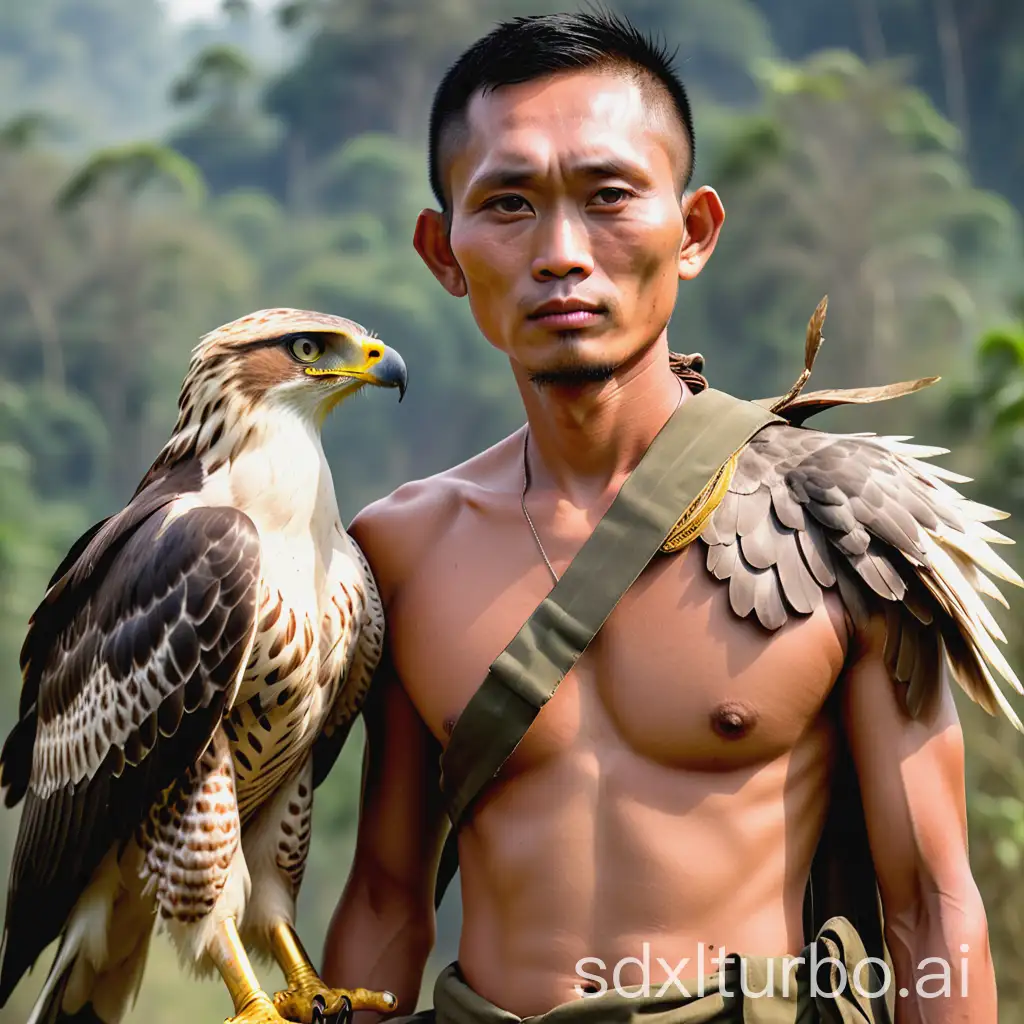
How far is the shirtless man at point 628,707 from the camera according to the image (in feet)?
5.80

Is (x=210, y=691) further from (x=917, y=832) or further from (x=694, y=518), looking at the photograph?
(x=917, y=832)

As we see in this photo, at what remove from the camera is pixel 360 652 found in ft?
6.47

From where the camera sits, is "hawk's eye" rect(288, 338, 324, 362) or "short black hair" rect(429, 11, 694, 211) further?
"hawk's eye" rect(288, 338, 324, 362)

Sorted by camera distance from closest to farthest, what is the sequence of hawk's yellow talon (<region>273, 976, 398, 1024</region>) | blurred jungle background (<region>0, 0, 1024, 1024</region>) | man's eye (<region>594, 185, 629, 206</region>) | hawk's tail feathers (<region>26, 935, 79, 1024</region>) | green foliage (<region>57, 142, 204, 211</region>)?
man's eye (<region>594, 185, 629, 206</region>)
hawk's yellow talon (<region>273, 976, 398, 1024</region>)
hawk's tail feathers (<region>26, 935, 79, 1024</region>)
blurred jungle background (<region>0, 0, 1024, 1024</region>)
green foliage (<region>57, 142, 204, 211</region>)

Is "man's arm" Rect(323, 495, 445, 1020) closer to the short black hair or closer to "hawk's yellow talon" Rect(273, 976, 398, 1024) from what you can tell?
"hawk's yellow talon" Rect(273, 976, 398, 1024)

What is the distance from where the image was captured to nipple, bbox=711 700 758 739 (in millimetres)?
1762

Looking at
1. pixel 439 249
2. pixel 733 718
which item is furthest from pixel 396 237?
pixel 733 718

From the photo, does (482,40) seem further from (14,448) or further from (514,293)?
(14,448)

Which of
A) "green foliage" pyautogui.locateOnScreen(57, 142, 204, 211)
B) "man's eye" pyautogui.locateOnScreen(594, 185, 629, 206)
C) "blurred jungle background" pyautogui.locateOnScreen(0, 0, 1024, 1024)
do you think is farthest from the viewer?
"green foliage" pyautogui.locateOnScreen(57, 142, 204, 211)

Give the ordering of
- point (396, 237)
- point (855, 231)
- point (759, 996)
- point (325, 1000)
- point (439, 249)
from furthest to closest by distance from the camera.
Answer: point (396, 237), point (855, 231), point (439, 249), point (325, 1000), point (759, 996)

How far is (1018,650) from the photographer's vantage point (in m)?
7.96

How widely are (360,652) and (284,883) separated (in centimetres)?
33

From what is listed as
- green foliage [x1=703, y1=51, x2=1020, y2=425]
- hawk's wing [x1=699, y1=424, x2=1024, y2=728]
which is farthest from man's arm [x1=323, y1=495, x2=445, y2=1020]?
green foliage [x1=703, y1=51, x2=1020, y2=425]

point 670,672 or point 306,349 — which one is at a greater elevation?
point 306,349
